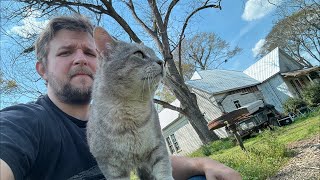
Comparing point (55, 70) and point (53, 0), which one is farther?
point (53, 0)

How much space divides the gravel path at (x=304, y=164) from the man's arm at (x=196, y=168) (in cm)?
419

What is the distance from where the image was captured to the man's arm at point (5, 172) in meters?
1.51

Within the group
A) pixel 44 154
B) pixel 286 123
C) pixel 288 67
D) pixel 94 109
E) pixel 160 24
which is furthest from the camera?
pixel 288 67

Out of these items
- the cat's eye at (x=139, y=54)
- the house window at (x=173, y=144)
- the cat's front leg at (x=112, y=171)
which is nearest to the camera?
the cat's front leg at (x=112, y=171)

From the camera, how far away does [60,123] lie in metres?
2.43

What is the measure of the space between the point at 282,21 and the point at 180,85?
23.2 meters

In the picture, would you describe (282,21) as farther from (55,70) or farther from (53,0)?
(55,70)

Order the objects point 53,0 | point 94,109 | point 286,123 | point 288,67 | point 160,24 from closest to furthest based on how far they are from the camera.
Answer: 1. point 94,109
2. point 53,0
3. point 160,24
4. point 286,123
5. point 288,67

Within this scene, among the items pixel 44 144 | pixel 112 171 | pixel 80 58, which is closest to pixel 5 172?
pixel 44 144

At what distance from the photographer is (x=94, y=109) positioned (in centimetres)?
244

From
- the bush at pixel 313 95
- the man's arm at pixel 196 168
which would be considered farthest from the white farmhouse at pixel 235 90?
the man's arm at pixel 196 168

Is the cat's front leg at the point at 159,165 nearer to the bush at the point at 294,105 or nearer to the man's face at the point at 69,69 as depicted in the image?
the man's face at the point at 69,69

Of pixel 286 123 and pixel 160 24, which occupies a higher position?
pixel 160 24

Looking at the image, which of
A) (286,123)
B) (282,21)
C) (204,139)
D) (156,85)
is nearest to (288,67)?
(282,21)
